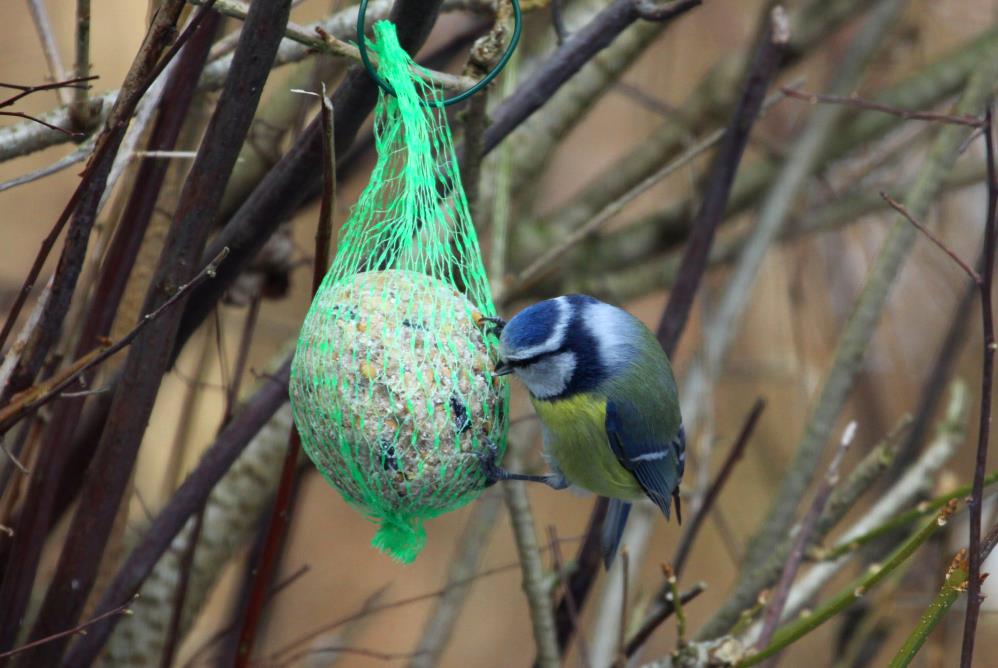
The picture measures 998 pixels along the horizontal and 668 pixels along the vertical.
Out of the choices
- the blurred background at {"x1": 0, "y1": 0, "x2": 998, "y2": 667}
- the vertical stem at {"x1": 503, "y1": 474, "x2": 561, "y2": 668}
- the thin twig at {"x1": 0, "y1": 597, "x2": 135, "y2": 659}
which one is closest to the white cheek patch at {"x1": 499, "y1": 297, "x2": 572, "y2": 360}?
the vertical stem at {"x1": 503, "y1": 474, "x2": 561, "y2": 668}

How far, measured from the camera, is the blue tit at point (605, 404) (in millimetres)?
1774

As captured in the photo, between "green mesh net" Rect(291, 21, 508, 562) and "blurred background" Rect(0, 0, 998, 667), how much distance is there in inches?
10.7

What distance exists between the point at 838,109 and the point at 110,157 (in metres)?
2.14

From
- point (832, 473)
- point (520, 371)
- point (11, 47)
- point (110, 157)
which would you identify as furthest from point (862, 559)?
point (11, 47)

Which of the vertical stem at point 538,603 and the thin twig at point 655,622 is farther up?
the vertical stem at point 538,603

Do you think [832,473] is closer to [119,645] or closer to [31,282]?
[31,282]

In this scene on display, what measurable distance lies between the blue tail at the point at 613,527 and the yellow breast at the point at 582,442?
13 cm

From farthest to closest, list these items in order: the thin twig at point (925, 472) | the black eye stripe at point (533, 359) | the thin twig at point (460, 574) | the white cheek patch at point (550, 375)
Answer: the thin twig at point (460, 574), the thin twig at point (925, 472), the white cheek patch at point (550, 375), the black eye stripe at point (533, 359)

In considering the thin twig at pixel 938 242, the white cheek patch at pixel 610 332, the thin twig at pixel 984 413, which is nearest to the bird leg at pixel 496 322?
the white cheek patch at pixel 610 332

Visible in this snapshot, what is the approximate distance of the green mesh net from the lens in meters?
1.44

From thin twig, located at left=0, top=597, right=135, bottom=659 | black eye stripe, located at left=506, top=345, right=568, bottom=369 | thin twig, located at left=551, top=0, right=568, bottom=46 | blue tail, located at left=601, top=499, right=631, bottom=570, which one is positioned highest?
thin twig, located at left=551, top=0, right=568, bottom=46

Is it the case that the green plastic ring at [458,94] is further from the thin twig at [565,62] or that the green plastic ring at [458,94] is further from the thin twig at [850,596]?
the thin twig at [850,596]

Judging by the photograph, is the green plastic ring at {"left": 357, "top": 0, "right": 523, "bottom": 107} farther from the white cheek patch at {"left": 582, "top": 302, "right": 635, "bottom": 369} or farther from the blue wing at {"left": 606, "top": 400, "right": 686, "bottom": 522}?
the blue wing at {"left": 606, "top": 400, "right": 686, "bottom": 522}

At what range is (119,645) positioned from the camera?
2100 millimetres
